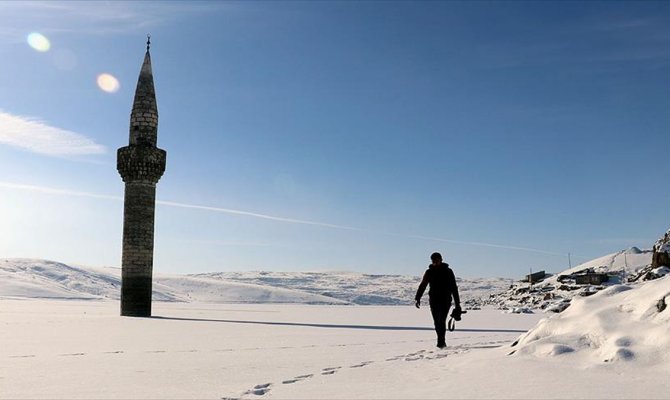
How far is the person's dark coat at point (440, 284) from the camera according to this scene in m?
8.61

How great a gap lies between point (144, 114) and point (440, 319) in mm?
14812

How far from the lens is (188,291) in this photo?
55062 mm

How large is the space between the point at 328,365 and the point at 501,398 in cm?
249

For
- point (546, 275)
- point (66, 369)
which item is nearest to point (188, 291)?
point (546, 275)

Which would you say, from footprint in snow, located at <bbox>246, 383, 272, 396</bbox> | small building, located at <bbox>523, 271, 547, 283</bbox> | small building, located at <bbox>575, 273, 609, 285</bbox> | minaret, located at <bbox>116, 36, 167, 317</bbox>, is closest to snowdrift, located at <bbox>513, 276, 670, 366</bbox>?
footprint in snow, located at <bbox>246, 383, 272, 396</bbox>

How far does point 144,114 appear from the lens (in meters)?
19.8

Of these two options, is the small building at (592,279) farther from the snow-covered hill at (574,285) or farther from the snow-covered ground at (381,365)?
the snow-covered ground at (381,365)

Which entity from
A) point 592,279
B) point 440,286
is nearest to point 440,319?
point 440,286

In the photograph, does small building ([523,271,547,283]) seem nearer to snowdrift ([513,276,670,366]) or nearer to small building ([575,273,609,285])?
small building ([575,273,609,285])

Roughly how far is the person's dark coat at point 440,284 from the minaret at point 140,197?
12.6 metres

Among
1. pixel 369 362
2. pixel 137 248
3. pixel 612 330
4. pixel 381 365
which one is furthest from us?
pixel 137 248

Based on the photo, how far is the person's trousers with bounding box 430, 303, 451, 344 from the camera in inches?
322

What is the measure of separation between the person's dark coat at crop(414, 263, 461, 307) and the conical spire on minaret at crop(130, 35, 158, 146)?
45.9 ft

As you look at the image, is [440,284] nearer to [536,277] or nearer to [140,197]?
[140,197]
